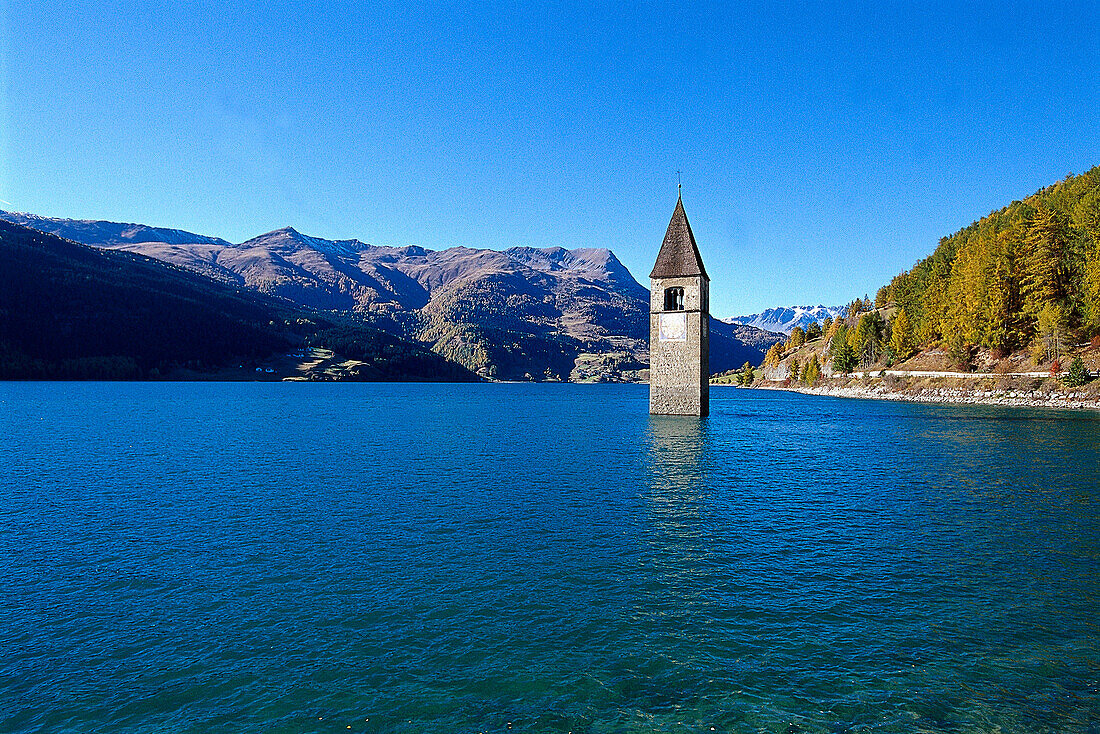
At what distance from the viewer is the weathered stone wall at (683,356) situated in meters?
73.8

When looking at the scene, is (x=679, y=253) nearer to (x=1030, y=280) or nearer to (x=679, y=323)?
(x=679, y=323)

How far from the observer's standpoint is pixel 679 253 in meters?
76.1

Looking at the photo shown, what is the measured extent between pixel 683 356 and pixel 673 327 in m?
3.95

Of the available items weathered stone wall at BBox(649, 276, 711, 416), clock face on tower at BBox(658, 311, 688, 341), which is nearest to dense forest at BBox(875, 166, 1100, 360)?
weathered stone wall at BBox(649, 276, 711, 416)

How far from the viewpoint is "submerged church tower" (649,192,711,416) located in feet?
243

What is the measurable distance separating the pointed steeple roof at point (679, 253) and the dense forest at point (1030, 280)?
197 feet

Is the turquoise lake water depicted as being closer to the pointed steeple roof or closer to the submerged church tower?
the submerged church tower

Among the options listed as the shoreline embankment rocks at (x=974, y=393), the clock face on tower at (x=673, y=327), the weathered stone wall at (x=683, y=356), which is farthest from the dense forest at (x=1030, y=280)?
the clock face on tower at (x=673, y=327)

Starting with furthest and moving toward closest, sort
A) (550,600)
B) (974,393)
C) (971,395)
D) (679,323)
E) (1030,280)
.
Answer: (971,395)
(974,393)
(1030,280)
(679,323)
(550,600)

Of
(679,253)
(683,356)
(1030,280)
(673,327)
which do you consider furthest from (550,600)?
(1030,280)

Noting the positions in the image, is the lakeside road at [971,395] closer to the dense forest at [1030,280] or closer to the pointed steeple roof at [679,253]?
the dense forest at [1030,280]

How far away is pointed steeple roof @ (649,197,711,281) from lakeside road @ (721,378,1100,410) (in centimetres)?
5675

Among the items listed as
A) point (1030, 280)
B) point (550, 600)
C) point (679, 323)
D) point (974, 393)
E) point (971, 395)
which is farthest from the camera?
point (971, 395)

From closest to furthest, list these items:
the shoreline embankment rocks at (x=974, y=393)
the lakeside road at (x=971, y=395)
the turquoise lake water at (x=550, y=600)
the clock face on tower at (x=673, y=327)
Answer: the turquoise lake water at (x=550, y=600)
the clock face on tower at (x=673, y=327)
the shoreline embankment rocks at (x=974, y=393)
the lakeside road at (x=971, y=395)
